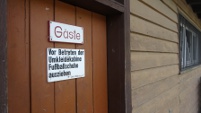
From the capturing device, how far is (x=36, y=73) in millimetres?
1288

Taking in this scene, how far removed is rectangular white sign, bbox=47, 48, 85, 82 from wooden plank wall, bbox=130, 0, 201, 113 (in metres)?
0.65

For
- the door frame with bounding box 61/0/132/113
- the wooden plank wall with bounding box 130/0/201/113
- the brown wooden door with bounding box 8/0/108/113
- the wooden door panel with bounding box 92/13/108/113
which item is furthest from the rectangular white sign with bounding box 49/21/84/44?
the wooden plank wall with bounding box 130/0/201/113

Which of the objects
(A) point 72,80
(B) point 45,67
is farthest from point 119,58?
(B) point 45,67

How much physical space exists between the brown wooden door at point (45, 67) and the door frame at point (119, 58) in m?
0.05

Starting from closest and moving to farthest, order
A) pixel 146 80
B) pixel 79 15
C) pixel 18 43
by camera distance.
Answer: pixel 18 43 → pixel 79 15 → pixel 146 80

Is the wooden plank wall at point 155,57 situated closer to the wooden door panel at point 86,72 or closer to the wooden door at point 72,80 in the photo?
the wooden door at point 72,80

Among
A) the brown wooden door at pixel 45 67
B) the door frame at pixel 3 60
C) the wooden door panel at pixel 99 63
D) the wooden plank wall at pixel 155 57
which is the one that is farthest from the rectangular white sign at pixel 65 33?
A: the wooden plank wall at pixel 155 57

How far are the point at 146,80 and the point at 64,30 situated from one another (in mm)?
1298

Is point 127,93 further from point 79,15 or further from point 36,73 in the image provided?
point 36,73

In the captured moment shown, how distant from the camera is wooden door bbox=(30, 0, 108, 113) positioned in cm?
129

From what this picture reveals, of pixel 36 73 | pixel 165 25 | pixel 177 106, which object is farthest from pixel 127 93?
pixel 177 106

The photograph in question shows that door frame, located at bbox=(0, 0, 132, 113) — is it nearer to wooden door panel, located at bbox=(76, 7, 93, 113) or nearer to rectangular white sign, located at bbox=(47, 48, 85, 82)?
wooden door panel, located at bbox=(76, 7, 93, 113)

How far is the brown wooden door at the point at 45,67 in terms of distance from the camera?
1.21m

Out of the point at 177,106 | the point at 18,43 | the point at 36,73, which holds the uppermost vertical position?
the point at 18,43
